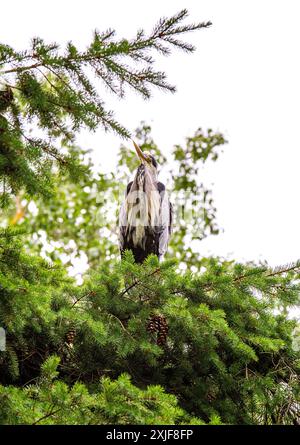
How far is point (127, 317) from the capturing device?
2.82 metres

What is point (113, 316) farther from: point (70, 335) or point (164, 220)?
point (164, 220)

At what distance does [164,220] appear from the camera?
16.2ft

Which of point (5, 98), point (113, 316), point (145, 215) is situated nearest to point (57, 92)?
point (5, 98)

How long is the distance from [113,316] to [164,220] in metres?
2.22

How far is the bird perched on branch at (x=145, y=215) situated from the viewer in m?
4.82

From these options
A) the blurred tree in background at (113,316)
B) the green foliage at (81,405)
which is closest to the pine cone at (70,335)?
the blurred tree in background at (113,316)

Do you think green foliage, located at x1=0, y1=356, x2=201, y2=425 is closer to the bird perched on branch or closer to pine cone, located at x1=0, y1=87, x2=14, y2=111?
pine cone, located at x1=0, y1=87, x2=14, y2=111

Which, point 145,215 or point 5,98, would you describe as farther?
point 145,215

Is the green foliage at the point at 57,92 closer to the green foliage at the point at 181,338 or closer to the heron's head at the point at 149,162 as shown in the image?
the green foliage at the point at 181,338

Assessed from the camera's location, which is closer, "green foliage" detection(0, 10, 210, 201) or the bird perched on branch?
"green foliage" detection(0, 10, 210, 201)

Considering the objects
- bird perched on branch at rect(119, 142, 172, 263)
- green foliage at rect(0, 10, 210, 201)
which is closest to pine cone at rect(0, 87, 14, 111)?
green foliage at rect(0, 10, 210, 201)

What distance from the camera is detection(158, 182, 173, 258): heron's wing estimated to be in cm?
491

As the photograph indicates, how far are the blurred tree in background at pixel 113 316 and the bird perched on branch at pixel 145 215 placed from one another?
172 cm
